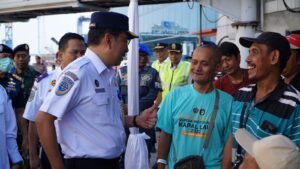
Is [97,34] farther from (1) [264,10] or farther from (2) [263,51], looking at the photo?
(1) [264,10]

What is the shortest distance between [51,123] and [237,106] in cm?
129

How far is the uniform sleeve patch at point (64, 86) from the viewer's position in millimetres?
2922

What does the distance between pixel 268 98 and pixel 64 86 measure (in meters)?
1.31

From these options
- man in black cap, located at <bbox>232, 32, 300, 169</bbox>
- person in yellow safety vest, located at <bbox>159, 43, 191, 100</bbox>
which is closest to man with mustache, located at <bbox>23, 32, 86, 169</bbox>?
man in black cap, located at <bbox>232, 32, 300, 169</bbox>

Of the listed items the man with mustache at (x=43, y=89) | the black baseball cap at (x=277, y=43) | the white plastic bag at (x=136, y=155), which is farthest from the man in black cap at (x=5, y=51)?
the black baseball cap at (x=277, y=43)

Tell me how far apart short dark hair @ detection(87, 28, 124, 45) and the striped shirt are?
103 centimetres

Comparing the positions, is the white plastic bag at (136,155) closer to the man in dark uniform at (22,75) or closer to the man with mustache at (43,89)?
the man with mustache at (43,89)

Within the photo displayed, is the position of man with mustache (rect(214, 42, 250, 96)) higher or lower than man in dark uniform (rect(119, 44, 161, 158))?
higher

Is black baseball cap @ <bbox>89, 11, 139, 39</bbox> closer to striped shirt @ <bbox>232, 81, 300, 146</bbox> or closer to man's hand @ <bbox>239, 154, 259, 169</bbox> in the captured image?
striped shirt @ <bbox>232, 81, 300, 146</bbox>

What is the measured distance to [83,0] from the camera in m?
8.53

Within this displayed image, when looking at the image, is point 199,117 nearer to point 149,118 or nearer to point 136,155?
point 149,118

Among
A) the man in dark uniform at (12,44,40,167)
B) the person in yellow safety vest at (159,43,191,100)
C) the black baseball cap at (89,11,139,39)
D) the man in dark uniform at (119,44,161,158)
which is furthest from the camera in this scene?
the person in yellow safety vest at (159,43,191,100)

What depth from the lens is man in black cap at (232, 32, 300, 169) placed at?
3.04 meters

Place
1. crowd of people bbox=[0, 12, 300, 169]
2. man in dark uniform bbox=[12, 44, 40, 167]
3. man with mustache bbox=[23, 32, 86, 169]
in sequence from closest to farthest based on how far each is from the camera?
crowd of people bbox=[0, 12, 300, 169] → man with mustache bbox=[23, 32, 86, 169] → man in dark uniform bbox=[12, 44, 40, 167]
